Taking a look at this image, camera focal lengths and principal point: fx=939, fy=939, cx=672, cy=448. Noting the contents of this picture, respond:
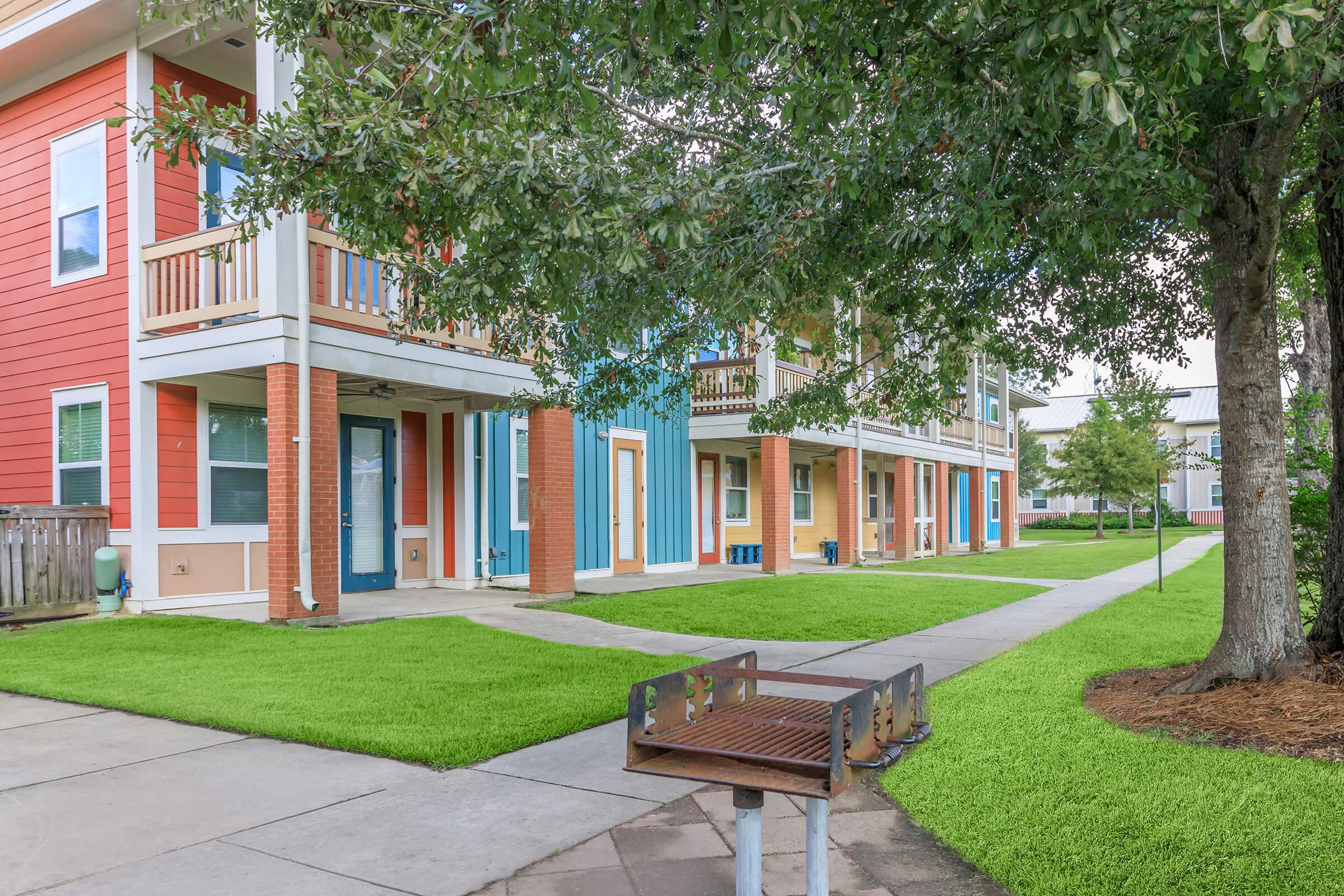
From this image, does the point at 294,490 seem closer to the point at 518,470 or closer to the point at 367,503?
the point at 367,503

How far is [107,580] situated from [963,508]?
25001 millimetres

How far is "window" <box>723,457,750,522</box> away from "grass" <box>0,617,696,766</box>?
35.3 feet

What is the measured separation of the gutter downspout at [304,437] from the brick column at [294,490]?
53 mm

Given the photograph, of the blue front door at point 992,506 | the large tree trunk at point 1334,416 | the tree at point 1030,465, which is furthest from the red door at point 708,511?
the tree at point 1030,465

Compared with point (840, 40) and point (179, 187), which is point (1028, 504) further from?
point (840, 40)

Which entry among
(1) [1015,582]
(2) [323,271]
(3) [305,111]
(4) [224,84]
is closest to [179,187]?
(4) [224,84]

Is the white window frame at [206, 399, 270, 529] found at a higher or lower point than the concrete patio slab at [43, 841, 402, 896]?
higher

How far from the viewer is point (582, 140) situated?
608 centimetres

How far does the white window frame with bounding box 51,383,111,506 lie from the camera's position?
10914 millimetres

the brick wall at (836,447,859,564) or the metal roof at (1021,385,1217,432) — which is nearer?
the brick wall at (836,447,859,564)

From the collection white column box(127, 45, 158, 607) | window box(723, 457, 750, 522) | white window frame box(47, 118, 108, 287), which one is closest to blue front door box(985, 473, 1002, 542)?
window box(723, 457, 750, 522)

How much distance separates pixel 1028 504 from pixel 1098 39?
192ft

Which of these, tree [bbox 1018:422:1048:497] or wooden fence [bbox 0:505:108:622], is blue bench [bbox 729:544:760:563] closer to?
wooden fence [bbox 0:505:108:622]

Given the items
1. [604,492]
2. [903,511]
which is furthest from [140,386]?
[903,511]
